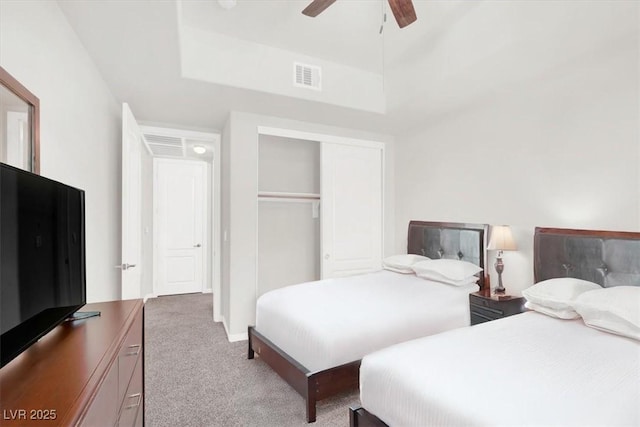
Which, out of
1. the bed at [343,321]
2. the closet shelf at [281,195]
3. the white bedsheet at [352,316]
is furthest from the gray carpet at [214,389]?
the closet shelf at [281,195]

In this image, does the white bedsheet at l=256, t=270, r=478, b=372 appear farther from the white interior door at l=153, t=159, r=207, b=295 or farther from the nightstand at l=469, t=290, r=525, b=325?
the white interior door at l=153, t=159, r=207, b=295

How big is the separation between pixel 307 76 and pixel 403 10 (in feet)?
4.54

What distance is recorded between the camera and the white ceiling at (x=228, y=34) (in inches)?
76.1

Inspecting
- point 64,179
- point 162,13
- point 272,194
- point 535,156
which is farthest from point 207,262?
point 535,156

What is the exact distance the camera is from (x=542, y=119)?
277 cm

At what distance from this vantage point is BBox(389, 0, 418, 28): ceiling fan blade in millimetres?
1911

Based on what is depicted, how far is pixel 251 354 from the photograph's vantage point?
292cm

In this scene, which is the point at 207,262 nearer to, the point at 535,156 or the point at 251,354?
the point at 251,354

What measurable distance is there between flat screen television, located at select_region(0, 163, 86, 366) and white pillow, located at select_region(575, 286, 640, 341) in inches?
100

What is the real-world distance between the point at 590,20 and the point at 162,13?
2699mm

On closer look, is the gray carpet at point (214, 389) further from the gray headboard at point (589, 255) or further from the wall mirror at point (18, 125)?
the gray headboard at point (589, 255)

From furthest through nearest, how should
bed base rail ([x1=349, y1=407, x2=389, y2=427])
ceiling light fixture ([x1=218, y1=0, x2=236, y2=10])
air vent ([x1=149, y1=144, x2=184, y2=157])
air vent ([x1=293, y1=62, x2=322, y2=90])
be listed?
1. air vent ([x1=149, y1=144, x2=184, y2=157])
2. air vent ([x1=293, y1=62, x2=322, y2=90])
3. ceiling light fixture ([x1=218, y1=0, x2=236, y2=10])
4. bed base rail ([x1=349, y1=407, x2=389, y2=427])

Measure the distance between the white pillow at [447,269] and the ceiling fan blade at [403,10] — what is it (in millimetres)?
2086

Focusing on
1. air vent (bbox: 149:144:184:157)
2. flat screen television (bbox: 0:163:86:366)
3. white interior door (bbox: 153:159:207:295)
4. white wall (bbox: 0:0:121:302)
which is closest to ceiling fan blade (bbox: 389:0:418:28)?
white wall (bbox: 0:0:121:302)
